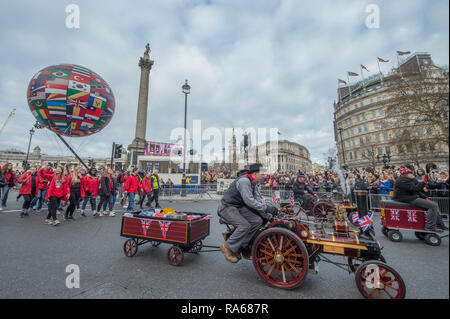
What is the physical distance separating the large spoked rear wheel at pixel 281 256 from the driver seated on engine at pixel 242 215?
22cm

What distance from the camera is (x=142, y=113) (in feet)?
95.2

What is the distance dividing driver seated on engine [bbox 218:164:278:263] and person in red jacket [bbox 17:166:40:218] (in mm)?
8904

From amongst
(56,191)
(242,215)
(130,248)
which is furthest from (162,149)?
(242,215)

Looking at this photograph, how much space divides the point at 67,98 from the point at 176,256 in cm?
881

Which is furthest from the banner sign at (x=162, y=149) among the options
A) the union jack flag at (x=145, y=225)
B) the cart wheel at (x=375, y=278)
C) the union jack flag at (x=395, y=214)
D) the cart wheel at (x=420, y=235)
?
the cart wheel at (x=375, y=278)

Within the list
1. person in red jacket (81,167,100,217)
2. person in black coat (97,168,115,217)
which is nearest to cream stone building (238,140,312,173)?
person in black coat (97,168,115,217)

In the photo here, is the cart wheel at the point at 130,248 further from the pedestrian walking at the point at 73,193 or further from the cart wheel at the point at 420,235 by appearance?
the cart wheel at the point at 420,235

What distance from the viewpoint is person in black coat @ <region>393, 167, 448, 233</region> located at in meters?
4.30

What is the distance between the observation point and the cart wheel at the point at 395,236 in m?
4.80

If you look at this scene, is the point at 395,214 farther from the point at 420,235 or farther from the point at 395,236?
the point at 420,235

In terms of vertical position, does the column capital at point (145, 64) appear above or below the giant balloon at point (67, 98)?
above

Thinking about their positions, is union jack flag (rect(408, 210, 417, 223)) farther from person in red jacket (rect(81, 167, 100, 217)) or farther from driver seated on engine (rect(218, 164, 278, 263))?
person in red jacket (rect(81, 167, 100, 217))
